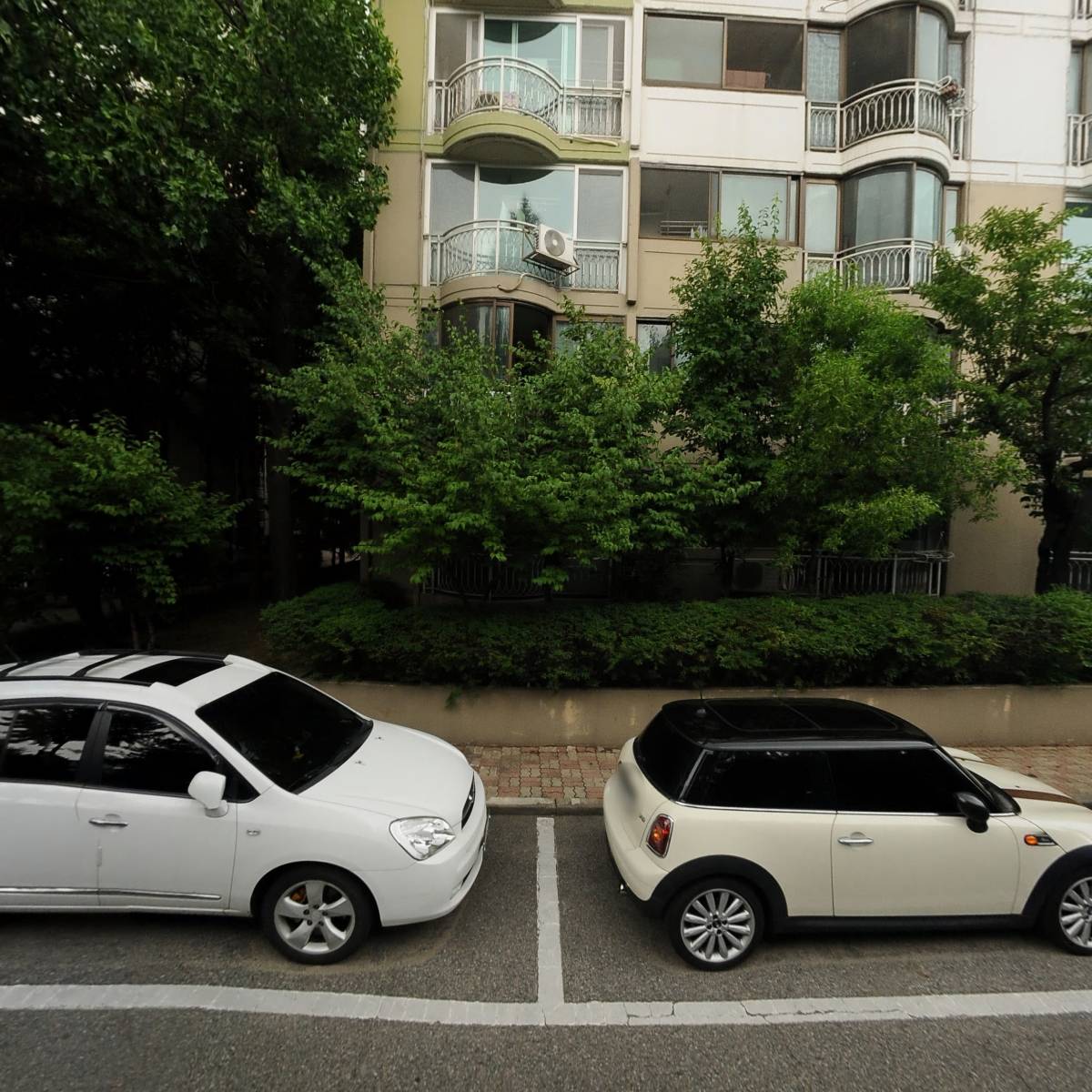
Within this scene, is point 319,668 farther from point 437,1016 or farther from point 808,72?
point 808,72

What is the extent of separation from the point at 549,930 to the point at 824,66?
14601 millimetres

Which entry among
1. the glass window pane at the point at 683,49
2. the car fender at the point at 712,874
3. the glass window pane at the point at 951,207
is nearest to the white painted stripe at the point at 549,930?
the car fender at the point at 712,874

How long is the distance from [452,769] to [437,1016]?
1.42 meters

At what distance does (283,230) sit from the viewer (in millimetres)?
8023

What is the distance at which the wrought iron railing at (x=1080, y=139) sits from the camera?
10922 mm

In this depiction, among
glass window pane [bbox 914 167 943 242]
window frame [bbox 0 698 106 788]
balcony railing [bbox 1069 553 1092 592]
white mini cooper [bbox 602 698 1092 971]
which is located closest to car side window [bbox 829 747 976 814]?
white mini cooper [bbox 602 698 1092 971]

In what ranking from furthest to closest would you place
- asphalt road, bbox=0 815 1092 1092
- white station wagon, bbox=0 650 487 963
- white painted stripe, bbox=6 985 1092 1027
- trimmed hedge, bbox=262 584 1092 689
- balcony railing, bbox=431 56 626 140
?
balcony railing, bbox=431 56 626 140, trimmed hedge, bbox=262 584 1092 689, white station wagon, bbox=0 650 487 963, white painted stripe, bbox=6 985 1092 1027, asphalt road, bbox=0 815 1092 1092

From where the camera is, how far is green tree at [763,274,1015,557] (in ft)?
20.4

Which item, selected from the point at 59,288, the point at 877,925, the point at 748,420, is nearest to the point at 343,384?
the point at 748,420

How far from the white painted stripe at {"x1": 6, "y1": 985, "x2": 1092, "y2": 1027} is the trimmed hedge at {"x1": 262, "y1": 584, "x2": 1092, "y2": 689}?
3.64 m

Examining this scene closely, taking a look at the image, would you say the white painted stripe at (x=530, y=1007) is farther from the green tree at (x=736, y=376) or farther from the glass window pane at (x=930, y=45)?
the glass window pane at (x=930, y=45)

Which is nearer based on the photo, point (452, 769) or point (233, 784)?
point (233, 784)

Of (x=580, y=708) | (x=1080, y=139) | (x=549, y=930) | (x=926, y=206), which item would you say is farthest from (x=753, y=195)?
(x=549, y=930)

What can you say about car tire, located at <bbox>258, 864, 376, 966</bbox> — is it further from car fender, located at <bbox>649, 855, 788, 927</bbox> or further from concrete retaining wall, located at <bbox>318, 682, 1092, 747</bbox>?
concrete retaining wall, located at <bbox>318, 682, 1092, 747</bbox>
